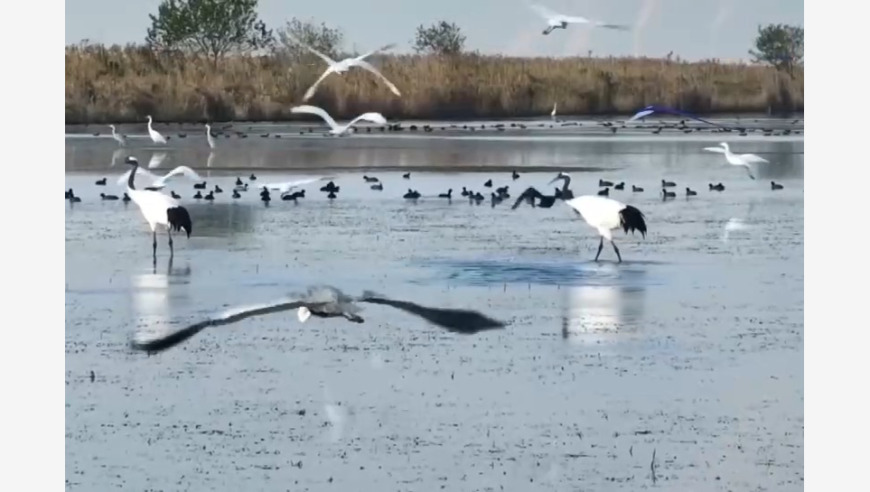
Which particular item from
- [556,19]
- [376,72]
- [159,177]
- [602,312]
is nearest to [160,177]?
[159,177]

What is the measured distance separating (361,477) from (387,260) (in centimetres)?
88

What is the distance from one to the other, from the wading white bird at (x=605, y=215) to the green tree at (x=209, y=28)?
1263 mm

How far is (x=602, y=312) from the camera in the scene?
19.4 feet

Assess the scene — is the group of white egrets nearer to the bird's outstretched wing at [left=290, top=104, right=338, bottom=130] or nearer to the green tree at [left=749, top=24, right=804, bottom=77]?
the bird's outstretched wing at [left=290, top=104, right=338, bottom=130]

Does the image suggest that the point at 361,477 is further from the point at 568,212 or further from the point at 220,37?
the point at 220,37

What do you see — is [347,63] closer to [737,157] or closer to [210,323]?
[210,323]

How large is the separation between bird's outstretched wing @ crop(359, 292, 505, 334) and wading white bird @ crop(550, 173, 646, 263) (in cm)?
49

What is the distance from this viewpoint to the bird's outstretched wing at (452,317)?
19.2 ft

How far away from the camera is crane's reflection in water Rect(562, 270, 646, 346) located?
19.2 feet

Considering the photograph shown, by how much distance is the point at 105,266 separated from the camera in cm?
593

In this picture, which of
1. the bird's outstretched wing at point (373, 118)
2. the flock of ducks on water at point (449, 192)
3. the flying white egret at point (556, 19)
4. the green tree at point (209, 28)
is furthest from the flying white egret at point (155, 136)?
the flying white egret at point (556, 19)

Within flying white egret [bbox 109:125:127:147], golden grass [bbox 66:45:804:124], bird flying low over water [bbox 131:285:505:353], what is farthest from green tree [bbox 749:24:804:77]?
flying white egret [bbox 109:125:127:147]

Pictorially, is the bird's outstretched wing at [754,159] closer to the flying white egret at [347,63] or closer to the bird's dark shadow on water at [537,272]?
the bird's dark shadow on water at [537,272]
